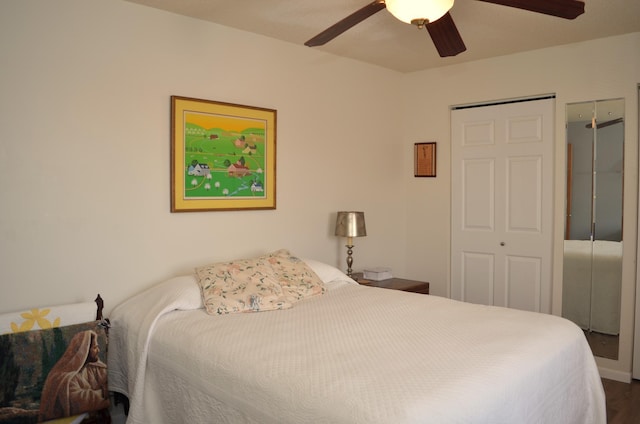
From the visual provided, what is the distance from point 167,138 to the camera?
9.82ft

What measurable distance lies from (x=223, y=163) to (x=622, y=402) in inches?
118

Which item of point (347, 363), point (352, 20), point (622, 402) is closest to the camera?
point (347, 363)

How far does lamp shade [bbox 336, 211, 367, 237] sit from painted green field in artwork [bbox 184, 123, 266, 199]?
0.71 m

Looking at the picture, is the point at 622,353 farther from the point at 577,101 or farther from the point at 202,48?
the point at 202,48

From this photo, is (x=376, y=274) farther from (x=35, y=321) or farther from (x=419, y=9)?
(x=35, y=321)

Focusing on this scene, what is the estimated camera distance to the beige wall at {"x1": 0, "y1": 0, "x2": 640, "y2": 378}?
2.51m

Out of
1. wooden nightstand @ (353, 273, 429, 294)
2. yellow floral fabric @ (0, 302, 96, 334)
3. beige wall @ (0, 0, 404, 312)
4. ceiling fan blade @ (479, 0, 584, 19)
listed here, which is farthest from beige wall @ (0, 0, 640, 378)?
ceiling fan blade @ (479, 0, 584, 19)

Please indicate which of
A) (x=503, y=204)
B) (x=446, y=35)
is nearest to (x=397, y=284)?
(x=503, y=204)

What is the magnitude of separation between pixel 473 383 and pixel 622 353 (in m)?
2.51

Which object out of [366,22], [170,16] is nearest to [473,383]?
[366,22]

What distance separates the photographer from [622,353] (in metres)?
3.51

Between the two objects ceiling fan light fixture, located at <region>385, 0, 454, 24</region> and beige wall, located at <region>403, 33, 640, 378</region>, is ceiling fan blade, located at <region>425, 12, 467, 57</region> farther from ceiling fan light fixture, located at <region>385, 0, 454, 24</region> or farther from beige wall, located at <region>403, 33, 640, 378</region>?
beige wall, located at <region>403, 33, 640, 378</region>

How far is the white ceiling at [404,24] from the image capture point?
2893 mm

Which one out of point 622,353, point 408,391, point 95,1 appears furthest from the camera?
point 622,353
